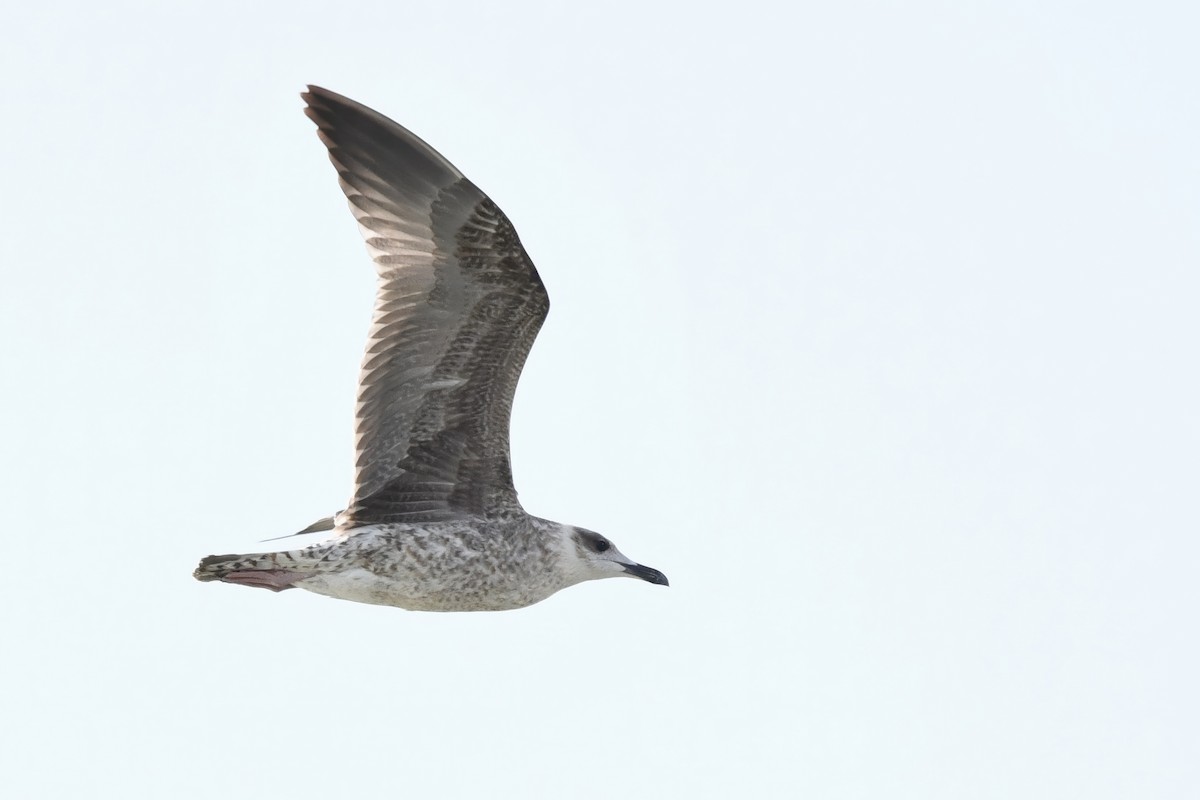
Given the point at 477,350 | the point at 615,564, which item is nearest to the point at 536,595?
the point at 615,564

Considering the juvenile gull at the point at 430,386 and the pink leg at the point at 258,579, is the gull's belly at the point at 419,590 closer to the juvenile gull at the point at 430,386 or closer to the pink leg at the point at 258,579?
the juvenile gull at the point at 430,386

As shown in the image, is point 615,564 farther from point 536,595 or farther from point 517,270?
point 517,270

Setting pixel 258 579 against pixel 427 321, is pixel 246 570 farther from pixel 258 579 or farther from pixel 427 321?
pixel 427 321

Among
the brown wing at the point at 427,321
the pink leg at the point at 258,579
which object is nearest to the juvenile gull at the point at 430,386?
the brown wing at the point at 427,321

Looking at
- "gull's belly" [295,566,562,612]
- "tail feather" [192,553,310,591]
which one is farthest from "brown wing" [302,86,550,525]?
"tail feather" [192,553,310,591]

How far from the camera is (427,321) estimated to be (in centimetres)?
1270

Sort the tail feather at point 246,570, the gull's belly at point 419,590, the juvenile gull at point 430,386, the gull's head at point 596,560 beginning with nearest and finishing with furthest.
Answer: the tail feather at point 246,570 < the gull's belly at point 419,590 < the juvenile gull at point 430,386 < the gull's head at point 596,560

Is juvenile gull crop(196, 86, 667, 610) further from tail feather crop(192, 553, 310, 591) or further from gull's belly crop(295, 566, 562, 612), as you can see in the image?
tail feather crop(192, 553, 310, 591)

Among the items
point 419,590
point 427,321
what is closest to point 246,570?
point 419,590

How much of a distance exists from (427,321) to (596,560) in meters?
2.20

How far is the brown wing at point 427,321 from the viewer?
41.5 feet

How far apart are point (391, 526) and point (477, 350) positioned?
133 cm

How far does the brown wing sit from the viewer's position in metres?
12.7

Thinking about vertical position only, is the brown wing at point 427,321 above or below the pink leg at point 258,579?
above
